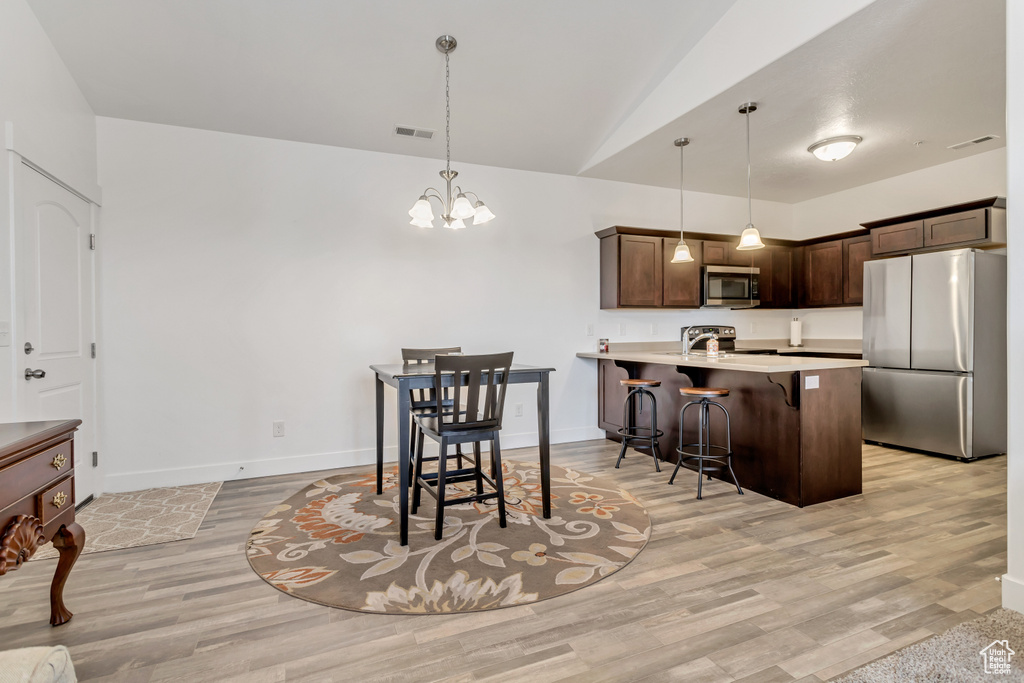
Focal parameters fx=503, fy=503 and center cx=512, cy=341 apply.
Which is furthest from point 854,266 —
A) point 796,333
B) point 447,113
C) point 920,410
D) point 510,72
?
point 447,113

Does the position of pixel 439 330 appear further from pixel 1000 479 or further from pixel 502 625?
pixel 1000 479

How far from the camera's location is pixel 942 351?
4.20 meters

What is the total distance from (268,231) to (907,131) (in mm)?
5085

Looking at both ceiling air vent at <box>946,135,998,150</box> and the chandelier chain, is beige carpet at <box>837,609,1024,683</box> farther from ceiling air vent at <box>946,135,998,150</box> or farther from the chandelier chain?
A: ceiling air vent at <box>946,135,998,150</box>

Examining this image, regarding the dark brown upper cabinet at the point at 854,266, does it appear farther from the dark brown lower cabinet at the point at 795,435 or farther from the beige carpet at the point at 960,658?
the beige carpet at the point at 960,658

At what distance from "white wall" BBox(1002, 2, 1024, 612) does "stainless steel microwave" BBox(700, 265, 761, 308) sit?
127 inches

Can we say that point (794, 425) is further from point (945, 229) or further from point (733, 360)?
point (945, 229)

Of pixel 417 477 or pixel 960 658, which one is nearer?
pixel 960 658

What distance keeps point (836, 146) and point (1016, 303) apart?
102 inches

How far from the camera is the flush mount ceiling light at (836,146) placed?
13.2 ft

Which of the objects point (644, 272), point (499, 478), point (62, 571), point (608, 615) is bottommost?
point (608, 615)

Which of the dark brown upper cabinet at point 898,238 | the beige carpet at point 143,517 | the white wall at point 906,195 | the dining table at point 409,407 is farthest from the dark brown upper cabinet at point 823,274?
the beige carpet at point 143,517

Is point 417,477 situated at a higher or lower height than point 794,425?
lower

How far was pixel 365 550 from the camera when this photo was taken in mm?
2570
